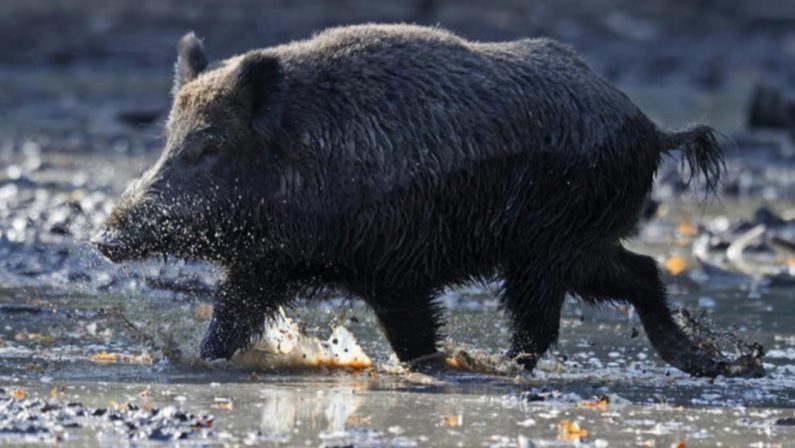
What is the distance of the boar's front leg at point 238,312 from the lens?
8453 mm

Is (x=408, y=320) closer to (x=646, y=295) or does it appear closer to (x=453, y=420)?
(x=646, y=295)

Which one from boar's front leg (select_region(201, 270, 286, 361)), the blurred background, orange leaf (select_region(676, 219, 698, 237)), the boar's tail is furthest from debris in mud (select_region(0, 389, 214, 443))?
the blurred background

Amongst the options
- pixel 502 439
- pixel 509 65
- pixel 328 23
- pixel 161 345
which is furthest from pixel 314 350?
pixel 328 23

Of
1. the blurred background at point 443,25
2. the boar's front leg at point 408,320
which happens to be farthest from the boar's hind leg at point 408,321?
the blurred background at point 443,25

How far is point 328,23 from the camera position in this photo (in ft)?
103

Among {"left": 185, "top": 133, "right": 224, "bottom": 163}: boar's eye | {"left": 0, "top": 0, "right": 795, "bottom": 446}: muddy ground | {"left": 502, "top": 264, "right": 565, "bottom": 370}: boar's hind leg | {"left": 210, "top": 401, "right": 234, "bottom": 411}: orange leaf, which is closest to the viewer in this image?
{"left": 0, "top": 0, "right": 795, "bottom": 446}: muddy ground

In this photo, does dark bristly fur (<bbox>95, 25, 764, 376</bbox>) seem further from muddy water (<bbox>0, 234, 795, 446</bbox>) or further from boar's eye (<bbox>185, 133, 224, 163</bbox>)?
muddy water (<bbox>0, 234, 795, 446</bbox>)

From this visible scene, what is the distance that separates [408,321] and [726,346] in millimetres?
1913

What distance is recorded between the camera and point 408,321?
8578mm

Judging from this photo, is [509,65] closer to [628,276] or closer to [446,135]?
[446,135]

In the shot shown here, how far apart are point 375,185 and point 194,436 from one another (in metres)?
2.32

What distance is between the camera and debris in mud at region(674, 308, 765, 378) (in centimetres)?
851

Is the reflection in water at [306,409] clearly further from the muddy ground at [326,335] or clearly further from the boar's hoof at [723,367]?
the boar's hoof at [723,367]

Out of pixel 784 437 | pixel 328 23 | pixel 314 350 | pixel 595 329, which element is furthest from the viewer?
pixel 328 23
